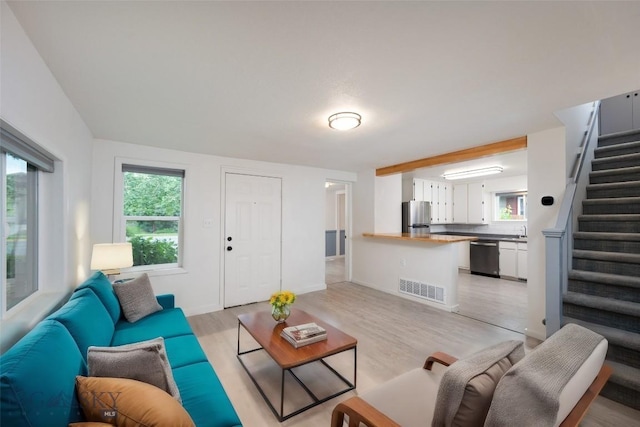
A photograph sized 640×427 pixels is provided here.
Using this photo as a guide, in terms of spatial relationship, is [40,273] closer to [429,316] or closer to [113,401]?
[113,401]

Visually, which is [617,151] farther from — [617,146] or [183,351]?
[183,351]

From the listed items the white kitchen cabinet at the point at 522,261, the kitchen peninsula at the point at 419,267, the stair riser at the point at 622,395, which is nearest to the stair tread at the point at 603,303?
the stair riser at the point at 622,395

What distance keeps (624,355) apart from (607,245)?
1177 mm

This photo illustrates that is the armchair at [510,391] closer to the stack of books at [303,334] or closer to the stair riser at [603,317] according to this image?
the stack of books at [303,334]

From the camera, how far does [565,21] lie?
135 centimetres

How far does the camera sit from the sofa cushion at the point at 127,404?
0.93m

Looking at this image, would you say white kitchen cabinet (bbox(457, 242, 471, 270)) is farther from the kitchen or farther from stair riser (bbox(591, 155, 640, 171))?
stair riser (bbox(591, 155, 640, 171))

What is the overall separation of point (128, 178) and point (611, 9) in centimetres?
449

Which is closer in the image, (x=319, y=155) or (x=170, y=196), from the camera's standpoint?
(x=170, y=196)

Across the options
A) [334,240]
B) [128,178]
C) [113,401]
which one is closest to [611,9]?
[113,401]

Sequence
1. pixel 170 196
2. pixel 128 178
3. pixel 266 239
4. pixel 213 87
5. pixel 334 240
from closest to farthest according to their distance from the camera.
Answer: pixel 213 87
pixel 128 178
pixel 170 196
pixel 266 239
pixel 334 240

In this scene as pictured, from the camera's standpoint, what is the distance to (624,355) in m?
2.08

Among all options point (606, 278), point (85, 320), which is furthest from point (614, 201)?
point (85, 320)

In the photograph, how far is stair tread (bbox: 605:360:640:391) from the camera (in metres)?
1.88
